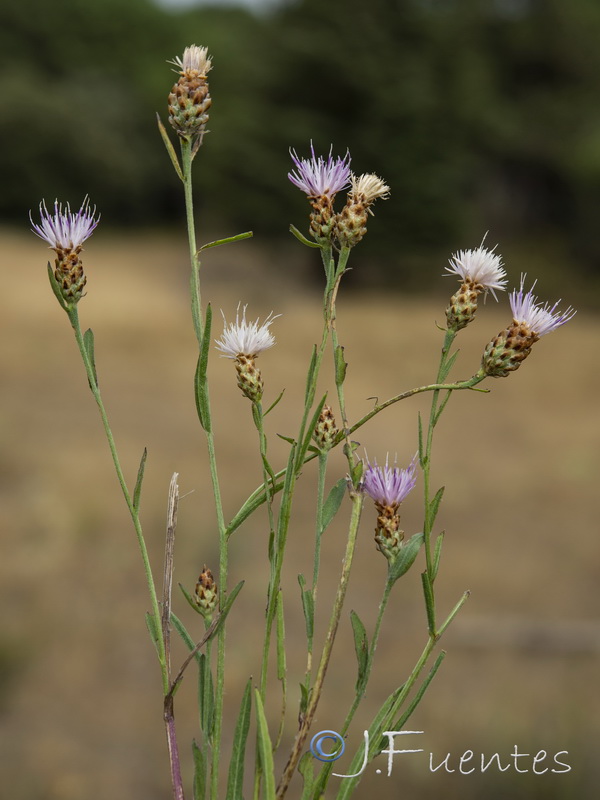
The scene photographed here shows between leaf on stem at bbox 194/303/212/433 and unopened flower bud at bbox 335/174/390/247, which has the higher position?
unopened flower bud at bbox 335/174/390/247

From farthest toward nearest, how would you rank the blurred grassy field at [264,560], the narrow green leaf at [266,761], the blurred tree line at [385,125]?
the blurred tree line at [385,125] → the blurred grassy field at [264,560] → the narrow green leaf at [266,761]

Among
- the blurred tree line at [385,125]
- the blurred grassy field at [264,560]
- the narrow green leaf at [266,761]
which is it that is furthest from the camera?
the blurred tree line at [385,125]

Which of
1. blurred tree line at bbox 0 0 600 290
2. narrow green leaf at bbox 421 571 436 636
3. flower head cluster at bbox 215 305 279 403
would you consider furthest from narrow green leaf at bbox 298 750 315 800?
blurred tree line at bbox 0 0 600 290

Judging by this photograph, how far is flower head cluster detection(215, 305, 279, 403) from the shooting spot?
1.74ft

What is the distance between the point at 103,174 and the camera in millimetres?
12758

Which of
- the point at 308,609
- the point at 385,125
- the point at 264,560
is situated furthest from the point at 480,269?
the point at 385,125

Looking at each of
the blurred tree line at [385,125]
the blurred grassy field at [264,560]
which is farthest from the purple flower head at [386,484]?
the blurred tree line at [385,125]

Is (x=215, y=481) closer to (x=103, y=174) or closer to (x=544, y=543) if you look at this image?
(x=544, y=543)

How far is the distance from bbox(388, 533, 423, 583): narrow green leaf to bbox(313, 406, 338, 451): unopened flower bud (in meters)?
0.07

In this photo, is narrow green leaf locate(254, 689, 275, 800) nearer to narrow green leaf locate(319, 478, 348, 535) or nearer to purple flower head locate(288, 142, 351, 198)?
narrow green leaf locate(319, 478, 348, 535)

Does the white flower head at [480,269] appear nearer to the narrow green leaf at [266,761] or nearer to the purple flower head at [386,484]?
the purple flower head at [386,484]

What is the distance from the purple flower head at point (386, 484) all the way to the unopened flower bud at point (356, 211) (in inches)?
5.2

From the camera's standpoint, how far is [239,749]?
0.57 meters

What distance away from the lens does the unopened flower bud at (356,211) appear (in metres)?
0.51
